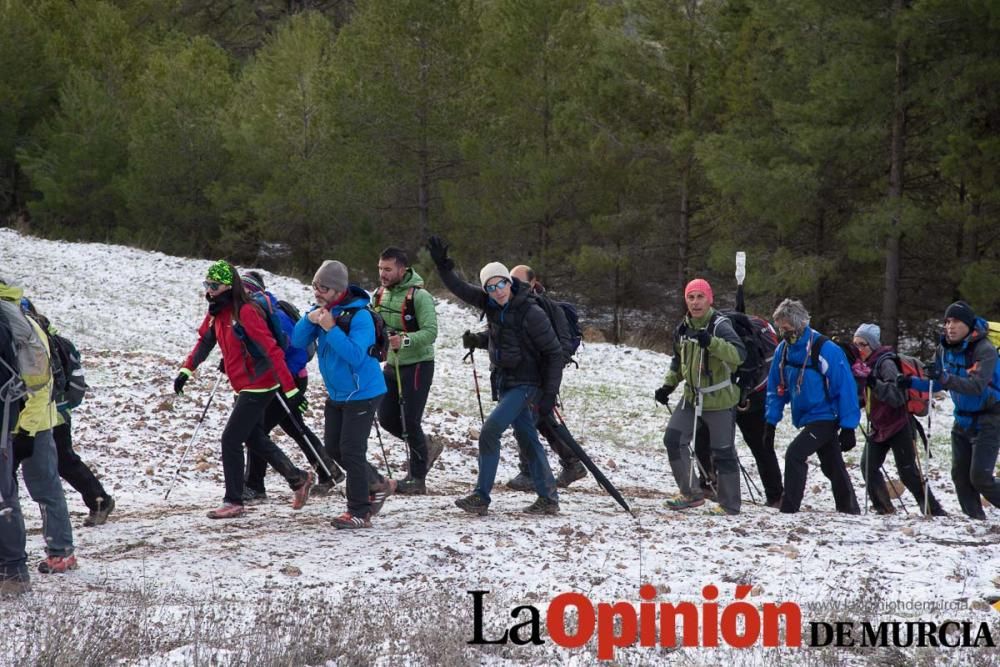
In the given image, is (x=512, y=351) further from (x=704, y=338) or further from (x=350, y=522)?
(x=350, y=522)

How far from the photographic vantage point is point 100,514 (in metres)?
8.59

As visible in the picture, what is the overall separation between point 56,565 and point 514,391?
3625 mm

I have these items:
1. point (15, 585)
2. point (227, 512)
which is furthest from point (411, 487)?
point (15, 585)

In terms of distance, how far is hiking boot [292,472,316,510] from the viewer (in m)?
9.12

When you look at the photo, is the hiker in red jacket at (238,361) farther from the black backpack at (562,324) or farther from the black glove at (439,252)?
the black backpack at (562,324)

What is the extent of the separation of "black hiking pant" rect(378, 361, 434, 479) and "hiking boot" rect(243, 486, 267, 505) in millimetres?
1276

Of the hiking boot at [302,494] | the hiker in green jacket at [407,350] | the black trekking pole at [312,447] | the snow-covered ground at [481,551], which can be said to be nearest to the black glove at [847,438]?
the snow-covered ground at [481,551]

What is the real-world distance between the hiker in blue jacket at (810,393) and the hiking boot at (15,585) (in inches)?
241

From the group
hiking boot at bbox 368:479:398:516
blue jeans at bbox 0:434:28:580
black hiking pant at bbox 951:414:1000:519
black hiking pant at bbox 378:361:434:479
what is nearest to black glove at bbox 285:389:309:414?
black hiking pant at bbox 378:361:434:479

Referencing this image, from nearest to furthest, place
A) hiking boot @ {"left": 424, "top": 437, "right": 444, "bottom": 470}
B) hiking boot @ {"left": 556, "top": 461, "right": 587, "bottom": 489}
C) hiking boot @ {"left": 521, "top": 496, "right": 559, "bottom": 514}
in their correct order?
1. hiking boot @ {"left": 521, "top": 496, "right": 559, "bottom": 514}
2. hiking boot @ {"left": 424, "top": 437, "right": 444, "bottom": 470}
3. hiking boot @ {"left": 556, "top": 461, "right": 587, "bottom": 489}

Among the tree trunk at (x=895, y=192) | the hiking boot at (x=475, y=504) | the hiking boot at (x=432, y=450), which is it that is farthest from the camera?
the tree trunk at (x=895, y=192)

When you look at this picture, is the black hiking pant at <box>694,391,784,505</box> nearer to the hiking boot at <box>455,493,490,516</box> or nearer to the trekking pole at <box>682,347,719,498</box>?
the trekking pole at <box>682,347,719,498</box>

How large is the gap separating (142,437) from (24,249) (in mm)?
16226

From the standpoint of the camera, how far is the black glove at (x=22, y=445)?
6.71 meters
